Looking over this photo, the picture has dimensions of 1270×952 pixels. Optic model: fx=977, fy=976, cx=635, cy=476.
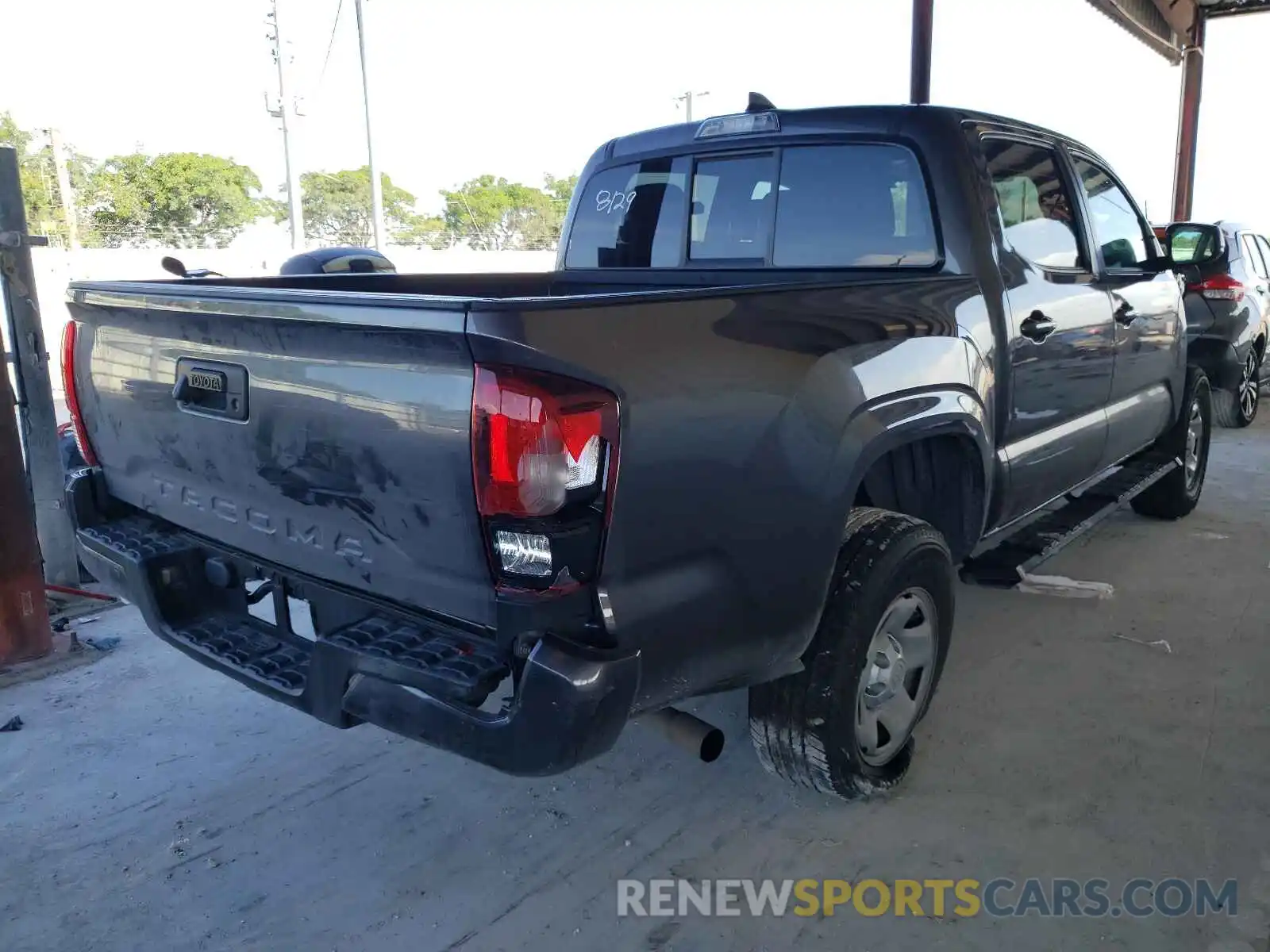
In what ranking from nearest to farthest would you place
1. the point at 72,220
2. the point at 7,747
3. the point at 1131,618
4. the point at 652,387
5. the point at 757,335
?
the point at 652,387, the point at 757,335, the point at 7,747, the point at 1131,618, the point at 72,220

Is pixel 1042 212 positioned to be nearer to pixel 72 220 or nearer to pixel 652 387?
pixel 652 387

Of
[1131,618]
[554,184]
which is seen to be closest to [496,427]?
[1131,618]

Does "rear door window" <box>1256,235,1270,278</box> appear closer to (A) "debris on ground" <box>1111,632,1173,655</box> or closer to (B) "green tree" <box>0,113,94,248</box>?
(A) "debris on ground" <box>1111,632,1173,655</box>

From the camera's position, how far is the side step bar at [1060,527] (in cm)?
371

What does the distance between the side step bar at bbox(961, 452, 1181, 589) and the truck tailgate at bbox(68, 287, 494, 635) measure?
241 centimetres

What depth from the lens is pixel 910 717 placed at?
3039mm

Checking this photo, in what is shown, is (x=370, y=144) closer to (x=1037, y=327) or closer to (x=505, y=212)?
(x=1037, y=327)

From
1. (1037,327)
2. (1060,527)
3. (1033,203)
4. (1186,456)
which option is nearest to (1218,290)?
(1186,456)

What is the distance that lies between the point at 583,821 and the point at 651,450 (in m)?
1.41

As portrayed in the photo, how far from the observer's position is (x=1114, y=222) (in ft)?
14.5

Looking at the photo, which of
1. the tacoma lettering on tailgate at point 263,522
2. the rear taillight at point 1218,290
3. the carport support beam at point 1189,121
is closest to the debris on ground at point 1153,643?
the tacoma lettering on tailgate at point 263,522

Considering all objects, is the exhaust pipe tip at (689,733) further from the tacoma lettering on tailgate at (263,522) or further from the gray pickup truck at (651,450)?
the tacoma lettering on tailgate at (263,522)

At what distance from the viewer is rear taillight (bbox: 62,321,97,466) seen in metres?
2.95

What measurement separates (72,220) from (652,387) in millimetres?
29778
